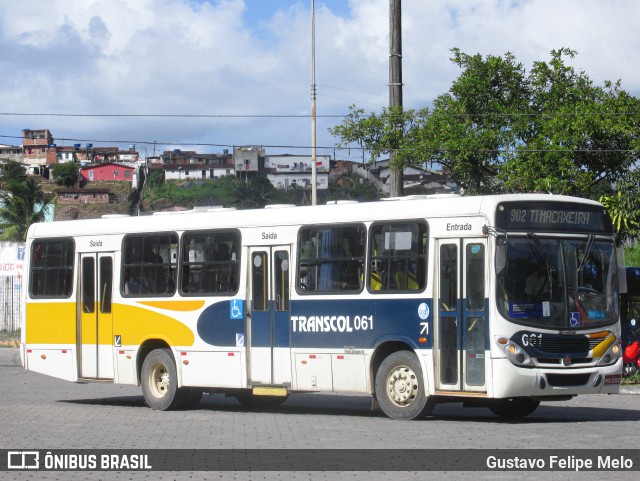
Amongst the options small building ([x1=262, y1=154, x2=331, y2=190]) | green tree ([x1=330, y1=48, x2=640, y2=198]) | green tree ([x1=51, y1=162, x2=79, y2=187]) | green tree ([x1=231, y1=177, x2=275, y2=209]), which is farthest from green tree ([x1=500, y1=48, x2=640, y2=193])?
green tree ([x1=51, y1=162, x2=79, y2=187])

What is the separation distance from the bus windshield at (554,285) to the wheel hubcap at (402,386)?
171cm

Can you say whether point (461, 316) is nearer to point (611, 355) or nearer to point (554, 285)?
point (554, 285)

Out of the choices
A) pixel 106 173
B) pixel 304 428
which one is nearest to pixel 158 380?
pixel 304 428

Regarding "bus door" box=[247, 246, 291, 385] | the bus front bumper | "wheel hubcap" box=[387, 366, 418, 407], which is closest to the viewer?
the bus front bumper

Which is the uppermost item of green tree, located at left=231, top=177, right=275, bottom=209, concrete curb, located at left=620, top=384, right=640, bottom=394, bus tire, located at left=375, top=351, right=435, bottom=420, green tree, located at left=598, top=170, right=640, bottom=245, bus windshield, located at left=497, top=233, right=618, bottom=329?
green tree, located at left=231, top=177, right=275, bottom=209

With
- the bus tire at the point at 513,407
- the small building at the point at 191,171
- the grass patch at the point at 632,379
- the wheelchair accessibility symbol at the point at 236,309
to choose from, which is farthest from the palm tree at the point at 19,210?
the small building at the point at 191,171

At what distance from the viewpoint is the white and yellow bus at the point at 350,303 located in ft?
50.0

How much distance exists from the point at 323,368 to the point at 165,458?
5.43m

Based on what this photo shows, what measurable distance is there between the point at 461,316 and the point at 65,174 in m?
129

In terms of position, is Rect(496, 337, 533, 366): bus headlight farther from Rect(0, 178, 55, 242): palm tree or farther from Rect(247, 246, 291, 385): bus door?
Rect(0, 178, 55, 242): palm tree

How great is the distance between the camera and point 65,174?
140m

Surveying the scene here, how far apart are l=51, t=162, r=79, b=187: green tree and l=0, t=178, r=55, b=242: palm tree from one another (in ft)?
218

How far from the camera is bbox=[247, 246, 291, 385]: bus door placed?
17578 millimetres

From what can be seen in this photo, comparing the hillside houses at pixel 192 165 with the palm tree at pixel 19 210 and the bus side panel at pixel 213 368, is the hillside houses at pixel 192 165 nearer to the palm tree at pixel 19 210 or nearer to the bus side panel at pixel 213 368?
the palm tree at pixel 19 210
